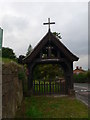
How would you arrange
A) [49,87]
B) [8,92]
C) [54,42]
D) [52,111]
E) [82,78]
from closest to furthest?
[8,92], [52,111], [54,42], [49,87], [82,78]

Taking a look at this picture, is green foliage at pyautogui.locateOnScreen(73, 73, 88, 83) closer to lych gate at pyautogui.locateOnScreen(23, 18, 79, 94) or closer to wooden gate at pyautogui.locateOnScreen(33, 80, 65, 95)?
wooden gate at pyautogui.locateOnScreen(33, 80, 65, 95)

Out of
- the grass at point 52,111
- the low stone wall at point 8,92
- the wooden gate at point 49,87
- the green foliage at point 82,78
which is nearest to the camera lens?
the low stone wall at point 8,92

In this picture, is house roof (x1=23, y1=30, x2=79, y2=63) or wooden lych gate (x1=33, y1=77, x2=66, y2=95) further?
wooden lych gate (x1=33, y1=77, x2=66, y2=95)

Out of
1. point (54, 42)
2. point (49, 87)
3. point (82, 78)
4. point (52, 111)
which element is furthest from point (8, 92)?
point (82, 78)

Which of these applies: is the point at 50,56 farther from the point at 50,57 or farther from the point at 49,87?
the point at 49,87

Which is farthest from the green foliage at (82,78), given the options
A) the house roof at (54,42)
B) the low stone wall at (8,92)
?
the low stone wall at (8,92)

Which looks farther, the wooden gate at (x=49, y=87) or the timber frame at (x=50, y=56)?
the wooden gate at (x=49, y=87)

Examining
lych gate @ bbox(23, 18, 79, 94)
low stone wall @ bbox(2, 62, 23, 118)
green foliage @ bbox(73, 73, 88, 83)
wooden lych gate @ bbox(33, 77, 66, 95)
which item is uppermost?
lych gate @ bbox(23, 18, 79, 94)

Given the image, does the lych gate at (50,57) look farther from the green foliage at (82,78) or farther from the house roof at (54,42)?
the green foliage at (82,78)

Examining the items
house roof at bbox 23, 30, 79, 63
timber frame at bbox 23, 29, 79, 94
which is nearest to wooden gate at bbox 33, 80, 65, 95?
timber frame at bbox 23, 29, 79, 94

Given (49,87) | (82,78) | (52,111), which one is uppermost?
(49,87)

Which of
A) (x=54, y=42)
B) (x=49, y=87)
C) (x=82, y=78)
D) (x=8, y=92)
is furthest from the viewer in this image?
(x=82, y=78)

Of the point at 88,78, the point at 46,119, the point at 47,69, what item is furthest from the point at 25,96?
the point at 88,78

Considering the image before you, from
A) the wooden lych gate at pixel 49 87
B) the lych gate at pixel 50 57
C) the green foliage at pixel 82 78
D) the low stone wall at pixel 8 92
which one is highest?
the lych gate at pixel 50 57
